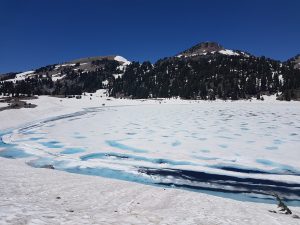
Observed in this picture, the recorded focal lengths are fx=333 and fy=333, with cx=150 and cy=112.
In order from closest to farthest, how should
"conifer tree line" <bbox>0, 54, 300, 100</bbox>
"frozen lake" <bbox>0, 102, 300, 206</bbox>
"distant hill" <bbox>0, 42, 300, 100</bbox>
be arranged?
→ 1. "frozen lake" <bbox>0, 102, 300, 206</bbox>
2. "distant hill" <bbox>0, 42, 300, 100</bbox>
3. "conifer tree line" <bbox>0, 54, 300, 100</bbox>

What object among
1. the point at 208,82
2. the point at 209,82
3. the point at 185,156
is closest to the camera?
the point at 185,156

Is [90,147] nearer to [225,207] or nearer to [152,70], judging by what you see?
[225,207]

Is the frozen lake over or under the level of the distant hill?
under

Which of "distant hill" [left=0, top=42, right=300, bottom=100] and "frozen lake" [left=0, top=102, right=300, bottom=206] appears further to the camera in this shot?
"distant hill" [left=0, top=42, right=300, bottom=100]

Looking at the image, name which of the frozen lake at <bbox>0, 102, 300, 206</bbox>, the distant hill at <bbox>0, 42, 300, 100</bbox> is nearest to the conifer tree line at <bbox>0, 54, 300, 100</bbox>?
the distant hill at <bbox>0, 42, 300, 100</bbox>

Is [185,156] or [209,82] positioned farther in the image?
[209,82]

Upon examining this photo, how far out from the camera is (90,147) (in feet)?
79.4

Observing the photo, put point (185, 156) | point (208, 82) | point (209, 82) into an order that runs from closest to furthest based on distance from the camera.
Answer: point (185, 156) → point (209, 82) → point (208, 82)

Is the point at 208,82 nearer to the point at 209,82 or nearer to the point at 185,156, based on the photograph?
the point at 209,82

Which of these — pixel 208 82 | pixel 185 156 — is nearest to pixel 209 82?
pixel 208 82

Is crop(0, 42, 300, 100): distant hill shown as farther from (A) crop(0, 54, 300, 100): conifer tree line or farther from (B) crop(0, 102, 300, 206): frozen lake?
(B) crop(0, 102, 300, 206): frozen lake

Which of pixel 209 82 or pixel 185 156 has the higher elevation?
pixel 209 82

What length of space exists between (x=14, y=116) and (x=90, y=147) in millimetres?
28849

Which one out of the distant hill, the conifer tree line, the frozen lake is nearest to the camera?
the frozen lake
